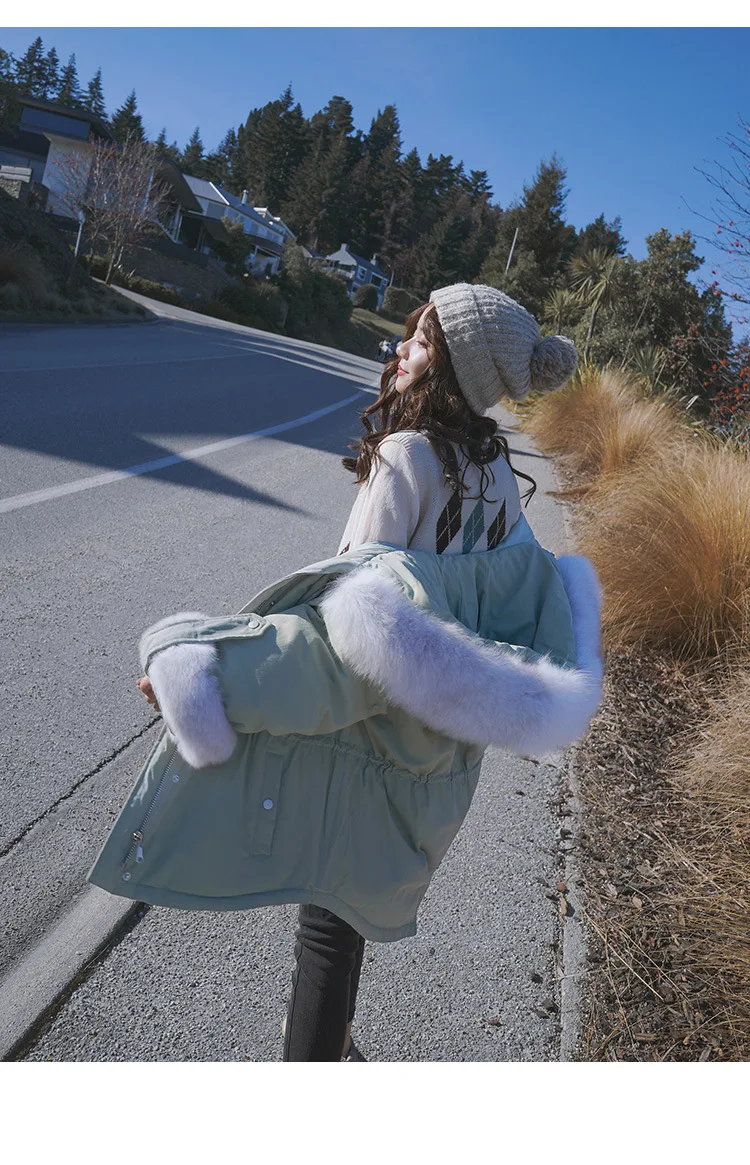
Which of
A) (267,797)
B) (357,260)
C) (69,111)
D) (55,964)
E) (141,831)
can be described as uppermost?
(357,260)

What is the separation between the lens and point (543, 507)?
947 cm

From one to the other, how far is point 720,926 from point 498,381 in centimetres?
191

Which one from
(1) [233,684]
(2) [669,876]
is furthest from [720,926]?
(1) [233,684]

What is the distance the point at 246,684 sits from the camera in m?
1.50

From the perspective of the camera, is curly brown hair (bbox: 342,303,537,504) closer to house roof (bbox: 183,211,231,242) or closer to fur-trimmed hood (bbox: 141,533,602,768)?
fur-trimmed hood (bbox: 141,533,602,768)

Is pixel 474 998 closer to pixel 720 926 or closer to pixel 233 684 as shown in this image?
pixel 720 926

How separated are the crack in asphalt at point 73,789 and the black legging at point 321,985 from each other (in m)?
1.23

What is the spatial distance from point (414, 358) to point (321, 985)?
1.43 m

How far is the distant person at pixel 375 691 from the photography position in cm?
152

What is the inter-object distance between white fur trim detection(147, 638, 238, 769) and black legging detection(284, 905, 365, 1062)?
1.76ft

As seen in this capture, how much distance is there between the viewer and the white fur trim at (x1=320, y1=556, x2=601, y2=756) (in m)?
1.51

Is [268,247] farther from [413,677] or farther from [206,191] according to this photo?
[413,677]

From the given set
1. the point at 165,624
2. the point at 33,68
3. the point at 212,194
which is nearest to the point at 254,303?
the point at 212,194

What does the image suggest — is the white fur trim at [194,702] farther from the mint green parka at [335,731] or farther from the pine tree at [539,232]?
the pine tree at [539,232]
